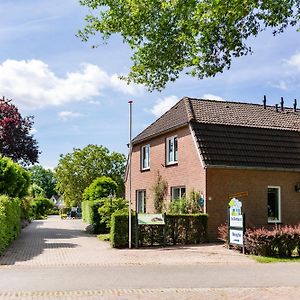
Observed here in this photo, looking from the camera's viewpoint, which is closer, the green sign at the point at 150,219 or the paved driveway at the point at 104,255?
the paved driveway at the point at 104,255

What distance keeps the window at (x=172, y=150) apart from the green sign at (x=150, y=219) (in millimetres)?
6258

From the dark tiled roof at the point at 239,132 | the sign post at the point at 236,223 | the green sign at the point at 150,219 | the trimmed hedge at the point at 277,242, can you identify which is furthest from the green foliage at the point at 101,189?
the trimmed hedge at the point at 277,242

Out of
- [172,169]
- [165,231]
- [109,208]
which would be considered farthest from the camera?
[172,169]

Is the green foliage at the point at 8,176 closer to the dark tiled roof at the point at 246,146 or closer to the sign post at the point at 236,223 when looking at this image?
the dark tiled roof at the point at 246,146

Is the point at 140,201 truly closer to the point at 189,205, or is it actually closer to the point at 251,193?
the point at 189,205

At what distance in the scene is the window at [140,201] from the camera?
93.8 ft

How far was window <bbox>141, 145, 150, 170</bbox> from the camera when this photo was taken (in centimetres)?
2841

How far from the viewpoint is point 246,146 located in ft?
74.7

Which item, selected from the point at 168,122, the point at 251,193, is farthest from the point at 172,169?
the point at 251,193

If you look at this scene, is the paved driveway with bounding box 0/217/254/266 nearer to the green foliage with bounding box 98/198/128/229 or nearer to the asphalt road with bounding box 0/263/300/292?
the asphalt road with bounding box 0/263/300/292

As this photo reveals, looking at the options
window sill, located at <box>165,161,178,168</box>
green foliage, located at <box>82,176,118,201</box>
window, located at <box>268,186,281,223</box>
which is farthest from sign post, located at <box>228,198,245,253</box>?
green foliage, located at <box>82,176,118,201</box>

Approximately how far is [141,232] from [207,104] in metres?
9.37

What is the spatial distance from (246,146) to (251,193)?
2204 mm

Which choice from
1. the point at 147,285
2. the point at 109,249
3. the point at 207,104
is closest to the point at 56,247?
the point at 109,249
